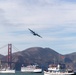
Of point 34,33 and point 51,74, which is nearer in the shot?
point 34,33

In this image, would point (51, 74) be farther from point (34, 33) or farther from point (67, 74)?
point (34, 33)

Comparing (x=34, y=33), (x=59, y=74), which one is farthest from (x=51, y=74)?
(x=34, y=33)

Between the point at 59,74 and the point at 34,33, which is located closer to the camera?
the point at 34,33

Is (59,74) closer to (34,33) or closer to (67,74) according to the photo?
(67,74)

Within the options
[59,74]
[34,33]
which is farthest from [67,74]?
[34,33]

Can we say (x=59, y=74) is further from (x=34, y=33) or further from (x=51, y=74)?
(x=34, y=33)

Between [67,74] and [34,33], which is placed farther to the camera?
[67,74]
